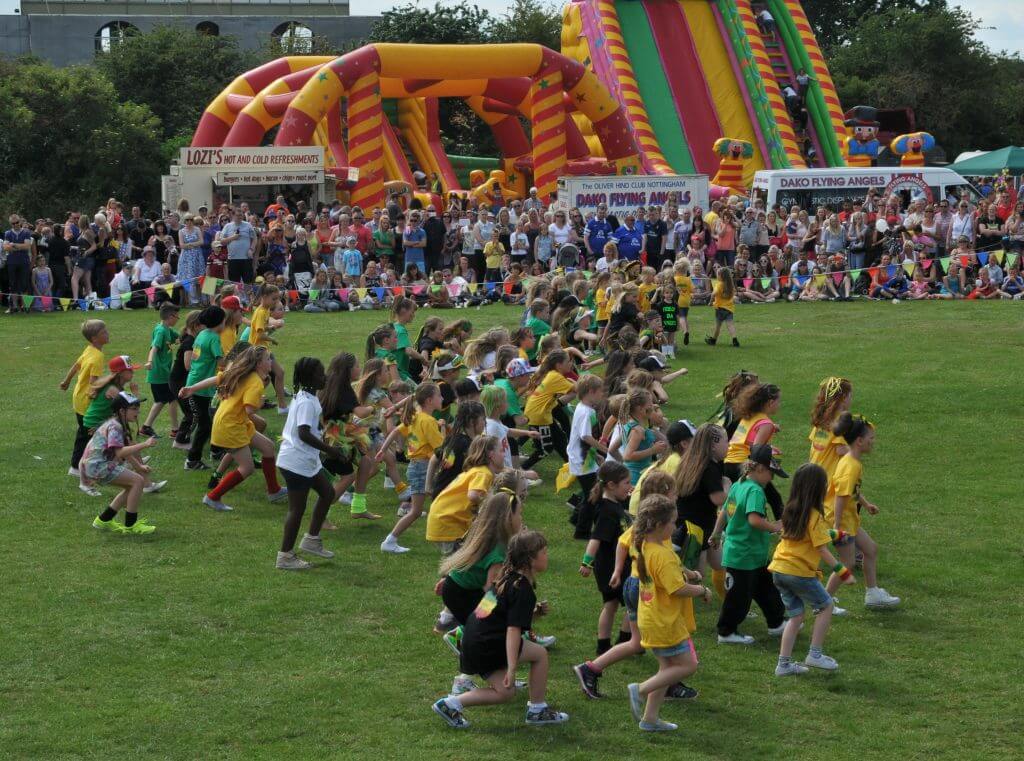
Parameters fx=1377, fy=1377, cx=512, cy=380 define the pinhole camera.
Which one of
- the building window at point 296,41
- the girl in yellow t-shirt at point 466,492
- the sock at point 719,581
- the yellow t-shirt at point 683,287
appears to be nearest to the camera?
the girl in yellow t-shirt at point 466,492

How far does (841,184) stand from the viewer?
95.9 ft

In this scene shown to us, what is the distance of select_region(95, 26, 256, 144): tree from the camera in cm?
5138

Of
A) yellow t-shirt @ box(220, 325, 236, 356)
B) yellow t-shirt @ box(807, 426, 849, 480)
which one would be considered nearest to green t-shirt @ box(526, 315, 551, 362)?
yellow t-shirt @ box(220, 325, 236, 356)

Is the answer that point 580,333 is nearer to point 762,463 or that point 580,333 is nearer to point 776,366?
point 776,366

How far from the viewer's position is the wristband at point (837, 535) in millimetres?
8805

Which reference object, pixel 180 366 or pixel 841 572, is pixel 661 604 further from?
pixel 180 366

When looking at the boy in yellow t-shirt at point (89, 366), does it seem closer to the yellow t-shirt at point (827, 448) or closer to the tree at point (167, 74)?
the yellow t-shirt at point (827, 448)

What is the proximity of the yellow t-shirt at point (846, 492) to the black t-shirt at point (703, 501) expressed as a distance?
75 centimetres

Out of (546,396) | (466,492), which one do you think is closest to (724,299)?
(546,396)

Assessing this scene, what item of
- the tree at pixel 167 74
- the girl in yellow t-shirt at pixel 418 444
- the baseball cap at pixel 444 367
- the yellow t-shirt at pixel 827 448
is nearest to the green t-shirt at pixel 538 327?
the baseball cap at pixel 444 367

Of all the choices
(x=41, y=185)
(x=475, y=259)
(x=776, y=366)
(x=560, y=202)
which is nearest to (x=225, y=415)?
(x=776, y=366)

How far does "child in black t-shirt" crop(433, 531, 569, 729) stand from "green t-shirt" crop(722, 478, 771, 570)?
62.4 inches

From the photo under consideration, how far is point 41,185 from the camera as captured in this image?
4066cm

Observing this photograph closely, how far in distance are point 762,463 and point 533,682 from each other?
208 centimetres
